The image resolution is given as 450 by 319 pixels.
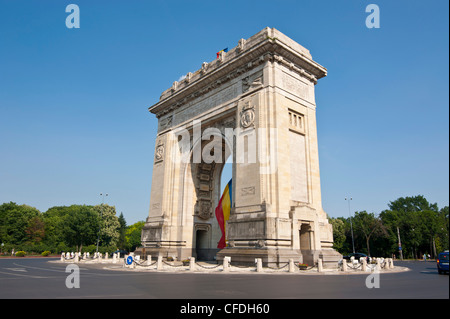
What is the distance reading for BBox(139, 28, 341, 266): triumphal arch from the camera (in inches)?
855

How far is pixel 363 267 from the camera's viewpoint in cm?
1948

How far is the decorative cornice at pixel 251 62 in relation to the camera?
24000 mm

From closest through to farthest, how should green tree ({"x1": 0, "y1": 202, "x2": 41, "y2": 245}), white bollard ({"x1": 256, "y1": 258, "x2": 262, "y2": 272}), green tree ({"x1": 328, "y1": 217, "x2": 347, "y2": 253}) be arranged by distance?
white bollard ({"x1": 256, "y1": 258, "x2": 262, "y2": 272}), green tree ({"x1": 328, "y1": 217, "x2": 347, "y2": 253}), green tree ({"x1": 0, "y1": 202, "x2": 41, "y2": 245})

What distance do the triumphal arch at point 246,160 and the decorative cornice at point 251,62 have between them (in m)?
0.09

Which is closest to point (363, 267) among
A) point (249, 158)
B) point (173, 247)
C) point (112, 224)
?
point (249, 158)

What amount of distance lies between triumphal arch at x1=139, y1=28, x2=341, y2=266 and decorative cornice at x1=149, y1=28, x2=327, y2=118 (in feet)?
0.29

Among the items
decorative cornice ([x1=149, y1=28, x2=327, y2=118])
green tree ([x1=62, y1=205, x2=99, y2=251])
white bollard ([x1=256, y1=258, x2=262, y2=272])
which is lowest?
white bollard ([x1=256, y1=258, x2=262, y2=272])

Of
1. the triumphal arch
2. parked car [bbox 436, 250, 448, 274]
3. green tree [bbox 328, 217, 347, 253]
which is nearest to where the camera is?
parked car [bbox 436, 250, 448, 274]

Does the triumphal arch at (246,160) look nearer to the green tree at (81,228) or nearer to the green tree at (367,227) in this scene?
the green tree at (81,228)
